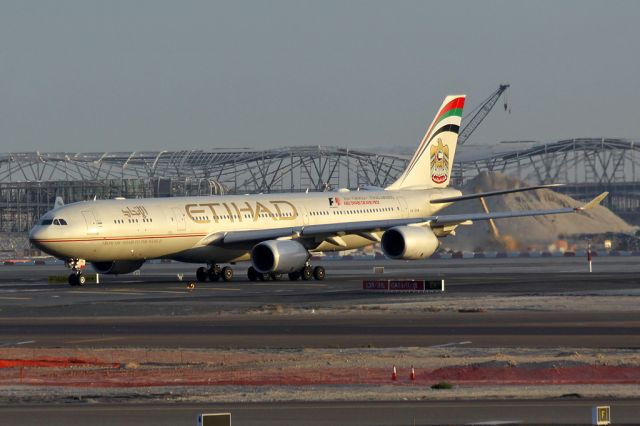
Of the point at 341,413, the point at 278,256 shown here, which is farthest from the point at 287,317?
the point at 341,413

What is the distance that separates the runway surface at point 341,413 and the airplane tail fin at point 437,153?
54.5 meters

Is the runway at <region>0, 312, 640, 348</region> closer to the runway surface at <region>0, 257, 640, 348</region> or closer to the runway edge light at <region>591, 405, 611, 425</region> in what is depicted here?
the runway surface at <region>0, 257, 640, 348</region>

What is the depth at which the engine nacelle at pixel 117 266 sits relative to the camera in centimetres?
6475

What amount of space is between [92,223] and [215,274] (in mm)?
7985

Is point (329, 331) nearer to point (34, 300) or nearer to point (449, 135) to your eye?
point (34, 300)

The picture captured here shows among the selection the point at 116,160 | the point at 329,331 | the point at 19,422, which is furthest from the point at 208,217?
the point at 116,160

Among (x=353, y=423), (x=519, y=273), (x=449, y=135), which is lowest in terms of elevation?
(x=353, y=423)

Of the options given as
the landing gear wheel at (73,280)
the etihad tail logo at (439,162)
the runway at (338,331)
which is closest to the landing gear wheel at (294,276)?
the landing gear wheel at (73,280)

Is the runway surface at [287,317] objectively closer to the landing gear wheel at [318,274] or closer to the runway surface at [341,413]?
the landing gear wheel at [318,274]

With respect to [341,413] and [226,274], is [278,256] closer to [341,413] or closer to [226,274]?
[226,274]

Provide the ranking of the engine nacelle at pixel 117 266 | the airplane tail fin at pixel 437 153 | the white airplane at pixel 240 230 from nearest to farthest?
the white airplane at pixel 240 230 → the engine nacelle at pixel 117 266 → the airplane tail fin at pixel 437 153

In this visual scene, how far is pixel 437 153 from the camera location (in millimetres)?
77188

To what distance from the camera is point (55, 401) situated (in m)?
22.4

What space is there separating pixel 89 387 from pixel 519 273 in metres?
48.8
